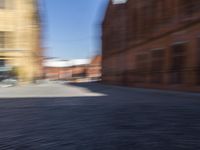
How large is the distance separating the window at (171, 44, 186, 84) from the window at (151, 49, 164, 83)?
186 cm

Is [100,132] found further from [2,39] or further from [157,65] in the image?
[2,39]

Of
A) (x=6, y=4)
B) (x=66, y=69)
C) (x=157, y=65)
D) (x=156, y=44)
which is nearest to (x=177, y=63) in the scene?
(x=157, y=65)

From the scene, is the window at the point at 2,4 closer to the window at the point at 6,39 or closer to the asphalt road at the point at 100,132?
the window at the point at 6,39

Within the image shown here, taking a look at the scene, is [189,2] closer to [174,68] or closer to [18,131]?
[174,68]

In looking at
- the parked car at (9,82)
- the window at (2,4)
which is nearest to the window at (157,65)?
the parked car at (9,82)

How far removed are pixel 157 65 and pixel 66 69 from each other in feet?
163

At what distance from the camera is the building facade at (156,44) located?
20.8 metres

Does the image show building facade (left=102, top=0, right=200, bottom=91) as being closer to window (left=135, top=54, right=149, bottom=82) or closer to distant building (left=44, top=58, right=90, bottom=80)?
window (left=135, top=54, right=149, bottom=82)

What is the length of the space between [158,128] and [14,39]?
91.7 ft

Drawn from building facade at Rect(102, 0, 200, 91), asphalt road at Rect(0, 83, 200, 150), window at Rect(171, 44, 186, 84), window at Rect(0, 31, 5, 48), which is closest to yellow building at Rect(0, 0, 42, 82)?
window at Rect(0, 31, 5, 48)

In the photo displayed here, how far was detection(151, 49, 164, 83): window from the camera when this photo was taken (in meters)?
24.8

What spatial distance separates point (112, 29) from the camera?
40.4m

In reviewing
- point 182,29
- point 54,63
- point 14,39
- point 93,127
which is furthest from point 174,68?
point 54,63

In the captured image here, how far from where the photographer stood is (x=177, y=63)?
72.8 ft
